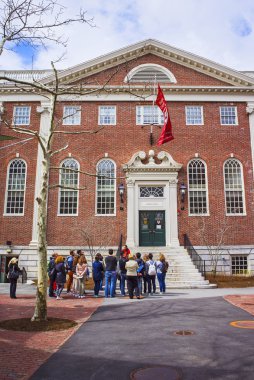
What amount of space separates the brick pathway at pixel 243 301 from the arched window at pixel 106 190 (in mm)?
10499

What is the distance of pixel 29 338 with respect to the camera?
745 cm

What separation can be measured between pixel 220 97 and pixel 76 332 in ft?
65.1

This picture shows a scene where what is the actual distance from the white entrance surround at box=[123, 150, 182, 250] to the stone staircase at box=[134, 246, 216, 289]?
1.37 m

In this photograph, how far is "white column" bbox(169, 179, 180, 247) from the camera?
848 inches

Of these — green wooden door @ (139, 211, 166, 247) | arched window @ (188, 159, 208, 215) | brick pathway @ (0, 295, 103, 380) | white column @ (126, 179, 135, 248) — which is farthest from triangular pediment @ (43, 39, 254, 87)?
brick pathway @ (0, 295, 103, 380)

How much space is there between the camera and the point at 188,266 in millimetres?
18750

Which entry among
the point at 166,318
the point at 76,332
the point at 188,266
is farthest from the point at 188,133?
the point at 76,332

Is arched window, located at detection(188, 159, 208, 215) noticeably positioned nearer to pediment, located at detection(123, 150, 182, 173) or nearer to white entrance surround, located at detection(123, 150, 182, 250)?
white entrance surround, located at detection(123, 150, 182, 250)

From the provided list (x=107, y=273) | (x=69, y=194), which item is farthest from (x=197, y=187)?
(x=107, y=273)

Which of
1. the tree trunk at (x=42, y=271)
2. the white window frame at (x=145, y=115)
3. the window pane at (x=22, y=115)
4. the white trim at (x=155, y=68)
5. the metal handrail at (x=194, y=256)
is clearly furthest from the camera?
the white trim at (x=155, y=68)

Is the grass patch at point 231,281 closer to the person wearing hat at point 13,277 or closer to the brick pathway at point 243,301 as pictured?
the brick pathway at point 243,301

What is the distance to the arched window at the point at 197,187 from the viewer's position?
2227cm

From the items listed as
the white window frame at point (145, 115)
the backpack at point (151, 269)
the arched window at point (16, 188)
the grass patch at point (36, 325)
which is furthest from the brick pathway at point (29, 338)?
the white window frame at point (145, 115)

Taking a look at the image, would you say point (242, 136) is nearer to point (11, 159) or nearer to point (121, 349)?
point (11, 159)
